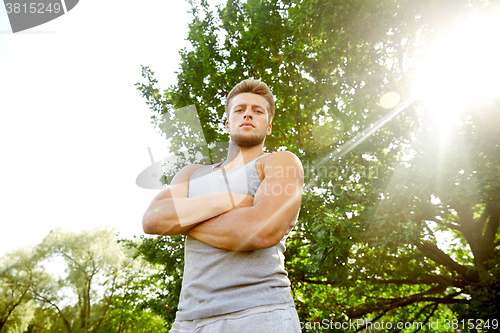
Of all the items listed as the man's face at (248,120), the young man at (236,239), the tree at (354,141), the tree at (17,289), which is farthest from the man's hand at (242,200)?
the tree at (17,289)

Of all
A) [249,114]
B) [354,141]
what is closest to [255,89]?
[249,114]

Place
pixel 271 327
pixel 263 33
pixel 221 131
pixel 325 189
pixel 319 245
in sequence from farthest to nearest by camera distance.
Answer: pixel 221 131 < pixel 263 33 < pixel 325 189 < pixel 319 245 < pixel 271 327

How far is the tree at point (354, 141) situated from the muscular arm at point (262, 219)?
8.41 feet

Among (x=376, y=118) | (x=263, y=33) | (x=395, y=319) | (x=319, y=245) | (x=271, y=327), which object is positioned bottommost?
(x=395, y=319)

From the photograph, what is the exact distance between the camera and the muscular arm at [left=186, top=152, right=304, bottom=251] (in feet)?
5.16

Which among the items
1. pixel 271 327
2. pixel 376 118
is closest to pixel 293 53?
pixel 376 118

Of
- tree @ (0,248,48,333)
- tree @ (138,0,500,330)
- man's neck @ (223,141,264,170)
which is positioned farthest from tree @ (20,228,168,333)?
man's neck @ (223,141,264,170)

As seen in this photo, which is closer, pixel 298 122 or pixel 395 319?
pixel 298 122

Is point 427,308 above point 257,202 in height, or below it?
below

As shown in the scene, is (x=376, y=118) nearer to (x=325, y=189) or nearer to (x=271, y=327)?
(x=325, y=189)

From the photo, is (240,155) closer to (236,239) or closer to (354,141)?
(236,239)

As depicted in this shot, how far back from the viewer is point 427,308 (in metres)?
10.7

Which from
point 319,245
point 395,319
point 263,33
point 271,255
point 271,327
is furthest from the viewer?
point 395,319

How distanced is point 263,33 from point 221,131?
311 centimetres
